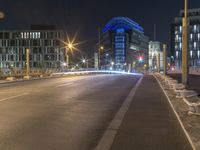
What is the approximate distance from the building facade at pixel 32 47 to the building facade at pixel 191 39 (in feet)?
183

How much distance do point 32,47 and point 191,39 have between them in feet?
246

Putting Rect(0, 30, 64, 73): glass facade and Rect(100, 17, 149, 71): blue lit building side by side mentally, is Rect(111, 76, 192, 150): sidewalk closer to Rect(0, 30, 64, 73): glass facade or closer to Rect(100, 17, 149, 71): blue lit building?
Rect(0, 30, 64, 73): glass facade

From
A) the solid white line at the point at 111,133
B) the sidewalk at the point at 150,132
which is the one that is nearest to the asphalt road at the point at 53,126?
the solid white line at the point at 111,133

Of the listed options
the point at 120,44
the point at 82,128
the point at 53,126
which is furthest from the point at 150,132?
the point at 120,44

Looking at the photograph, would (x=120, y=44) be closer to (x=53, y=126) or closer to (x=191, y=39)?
(x=191, y=39)

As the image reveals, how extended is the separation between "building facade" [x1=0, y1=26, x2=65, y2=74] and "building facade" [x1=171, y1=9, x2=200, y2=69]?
55.6 meters

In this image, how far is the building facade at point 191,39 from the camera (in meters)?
158

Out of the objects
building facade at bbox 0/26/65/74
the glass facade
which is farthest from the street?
building facade at bbox 0/26/65/74

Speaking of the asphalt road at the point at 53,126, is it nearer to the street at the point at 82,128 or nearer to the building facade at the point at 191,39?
the street at the point at 82,128

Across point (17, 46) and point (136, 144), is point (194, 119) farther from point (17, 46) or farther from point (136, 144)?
point (17, 46)

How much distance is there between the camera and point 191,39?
159500 millimetres

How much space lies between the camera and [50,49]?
13738 cm

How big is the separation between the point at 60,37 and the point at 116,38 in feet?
172

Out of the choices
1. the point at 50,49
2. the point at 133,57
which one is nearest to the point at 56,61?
the point at 50,49
